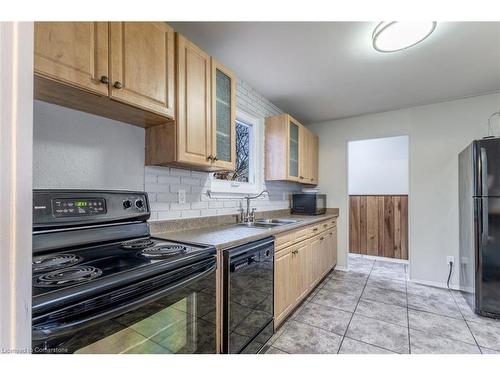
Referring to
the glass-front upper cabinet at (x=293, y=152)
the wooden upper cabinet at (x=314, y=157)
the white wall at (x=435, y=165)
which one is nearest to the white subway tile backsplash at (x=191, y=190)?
the glass-front upper cabinet at (x=293, y=152)

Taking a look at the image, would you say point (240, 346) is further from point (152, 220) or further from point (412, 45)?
point (412, 45)

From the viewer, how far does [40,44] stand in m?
0.91

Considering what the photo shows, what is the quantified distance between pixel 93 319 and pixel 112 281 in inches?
4.4

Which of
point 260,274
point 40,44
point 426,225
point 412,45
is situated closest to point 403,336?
point 260,274

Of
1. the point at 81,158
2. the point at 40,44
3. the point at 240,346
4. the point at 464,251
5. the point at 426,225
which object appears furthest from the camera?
the point at 426,225

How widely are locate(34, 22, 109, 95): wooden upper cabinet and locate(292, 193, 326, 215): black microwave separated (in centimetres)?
285

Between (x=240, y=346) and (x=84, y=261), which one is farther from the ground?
(x=84, y=261)

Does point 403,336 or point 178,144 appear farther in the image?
point 403,336

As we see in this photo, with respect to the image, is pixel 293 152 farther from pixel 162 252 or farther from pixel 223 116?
pixel 162 252

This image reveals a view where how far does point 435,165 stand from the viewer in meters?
3.09

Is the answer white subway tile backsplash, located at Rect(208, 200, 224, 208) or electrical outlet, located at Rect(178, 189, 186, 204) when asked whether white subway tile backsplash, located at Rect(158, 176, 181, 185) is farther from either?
white subway tile backsplash, located at Rect(208, 200, 224, 208)

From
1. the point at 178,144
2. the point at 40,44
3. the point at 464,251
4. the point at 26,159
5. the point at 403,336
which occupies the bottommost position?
the point at 403,336

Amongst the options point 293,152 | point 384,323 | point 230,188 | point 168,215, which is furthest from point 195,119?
point 384,323
